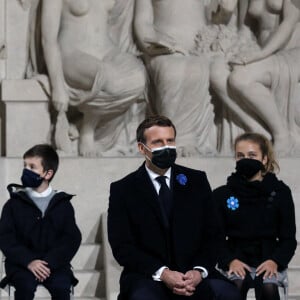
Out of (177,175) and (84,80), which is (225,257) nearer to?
(177,175)

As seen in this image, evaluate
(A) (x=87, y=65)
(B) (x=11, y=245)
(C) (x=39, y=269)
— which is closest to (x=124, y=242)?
(C) (x=39, y=269)

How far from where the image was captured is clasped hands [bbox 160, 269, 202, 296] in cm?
392

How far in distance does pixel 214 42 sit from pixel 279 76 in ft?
1.73

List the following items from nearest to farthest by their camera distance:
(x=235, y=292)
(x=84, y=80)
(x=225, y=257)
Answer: (x=235, y=292) < (x=225, y=257) < (x=84, y=80)

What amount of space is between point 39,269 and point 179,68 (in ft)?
9.31

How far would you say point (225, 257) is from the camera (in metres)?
4.65

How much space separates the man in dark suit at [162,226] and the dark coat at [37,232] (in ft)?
2.03

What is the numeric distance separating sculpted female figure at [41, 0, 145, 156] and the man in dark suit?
2.89m

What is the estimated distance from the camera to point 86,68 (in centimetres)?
701

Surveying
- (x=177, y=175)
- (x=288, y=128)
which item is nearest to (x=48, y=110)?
(x=288, y=128)

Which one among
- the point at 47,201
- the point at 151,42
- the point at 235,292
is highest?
the point at 151,42

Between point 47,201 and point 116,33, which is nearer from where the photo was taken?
point 47,201

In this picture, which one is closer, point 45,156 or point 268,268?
point 268,268

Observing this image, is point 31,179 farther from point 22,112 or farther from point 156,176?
point 22,112
